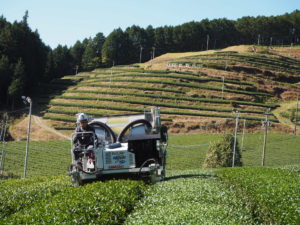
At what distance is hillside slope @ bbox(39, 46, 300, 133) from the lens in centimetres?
8444

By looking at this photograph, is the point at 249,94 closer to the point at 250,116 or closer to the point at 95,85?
the point at 250,116

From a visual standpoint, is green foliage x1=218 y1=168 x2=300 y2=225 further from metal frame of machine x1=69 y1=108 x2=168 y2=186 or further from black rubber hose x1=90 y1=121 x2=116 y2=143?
black rubber hose x1=90 y1=121 x2=116 y2=143

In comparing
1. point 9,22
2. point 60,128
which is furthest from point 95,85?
point 9,22

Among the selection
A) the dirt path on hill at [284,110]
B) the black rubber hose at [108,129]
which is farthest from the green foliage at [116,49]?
the black rubber hose at [108,129]

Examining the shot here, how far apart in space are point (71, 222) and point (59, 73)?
11772 centimetres

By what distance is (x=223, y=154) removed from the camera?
151 ft

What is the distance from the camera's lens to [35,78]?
336 feet

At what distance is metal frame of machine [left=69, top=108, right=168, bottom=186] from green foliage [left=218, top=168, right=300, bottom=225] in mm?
3945

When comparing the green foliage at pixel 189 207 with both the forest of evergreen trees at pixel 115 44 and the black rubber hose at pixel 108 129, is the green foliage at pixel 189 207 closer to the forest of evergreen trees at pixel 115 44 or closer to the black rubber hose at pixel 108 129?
the black rubber hose at pixel 108 129

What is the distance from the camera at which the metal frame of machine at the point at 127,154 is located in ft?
51.7

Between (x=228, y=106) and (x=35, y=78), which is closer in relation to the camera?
(x=228, y=106)

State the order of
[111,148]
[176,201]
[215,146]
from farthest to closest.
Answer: [215,146] < [111,148] < [176,201]

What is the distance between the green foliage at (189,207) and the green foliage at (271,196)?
2.84ft

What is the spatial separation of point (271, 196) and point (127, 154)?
237 inches
